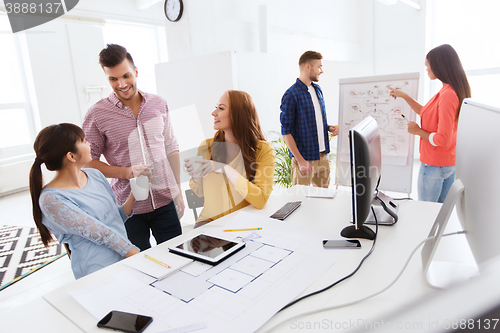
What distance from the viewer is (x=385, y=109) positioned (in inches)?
104

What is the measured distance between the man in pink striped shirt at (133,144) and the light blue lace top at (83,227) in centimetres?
32

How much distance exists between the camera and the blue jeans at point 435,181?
2229 millimetres

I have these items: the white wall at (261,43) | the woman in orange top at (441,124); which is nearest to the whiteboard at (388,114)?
the woman in orange top at (441,124)

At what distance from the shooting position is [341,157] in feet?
9.41

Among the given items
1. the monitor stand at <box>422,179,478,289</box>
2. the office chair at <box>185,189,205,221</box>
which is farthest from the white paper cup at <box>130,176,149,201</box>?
the monitor stand at <box>422,179,478,289</box>

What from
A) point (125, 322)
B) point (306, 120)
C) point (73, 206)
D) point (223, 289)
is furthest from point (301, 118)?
point (125, 322)

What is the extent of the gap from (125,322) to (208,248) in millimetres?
392

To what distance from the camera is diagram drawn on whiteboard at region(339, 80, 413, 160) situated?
2.58 metres

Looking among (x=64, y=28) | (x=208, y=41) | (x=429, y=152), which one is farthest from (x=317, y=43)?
(x=64, y=28)

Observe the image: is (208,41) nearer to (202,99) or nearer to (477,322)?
(202,99)

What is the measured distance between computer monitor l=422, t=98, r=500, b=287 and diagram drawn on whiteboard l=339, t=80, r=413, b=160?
5.63 ft

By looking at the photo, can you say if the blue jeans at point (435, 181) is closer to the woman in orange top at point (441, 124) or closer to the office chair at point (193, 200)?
the woman in orange top at point (441, 124)

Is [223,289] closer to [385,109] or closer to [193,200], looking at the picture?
[193,200]

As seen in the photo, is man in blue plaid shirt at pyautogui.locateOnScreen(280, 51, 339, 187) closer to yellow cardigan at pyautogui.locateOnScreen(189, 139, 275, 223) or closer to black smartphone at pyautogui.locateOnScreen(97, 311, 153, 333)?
yellow cardigan at pyautogui.locateOnScreen(189, 139, 275, 223)
